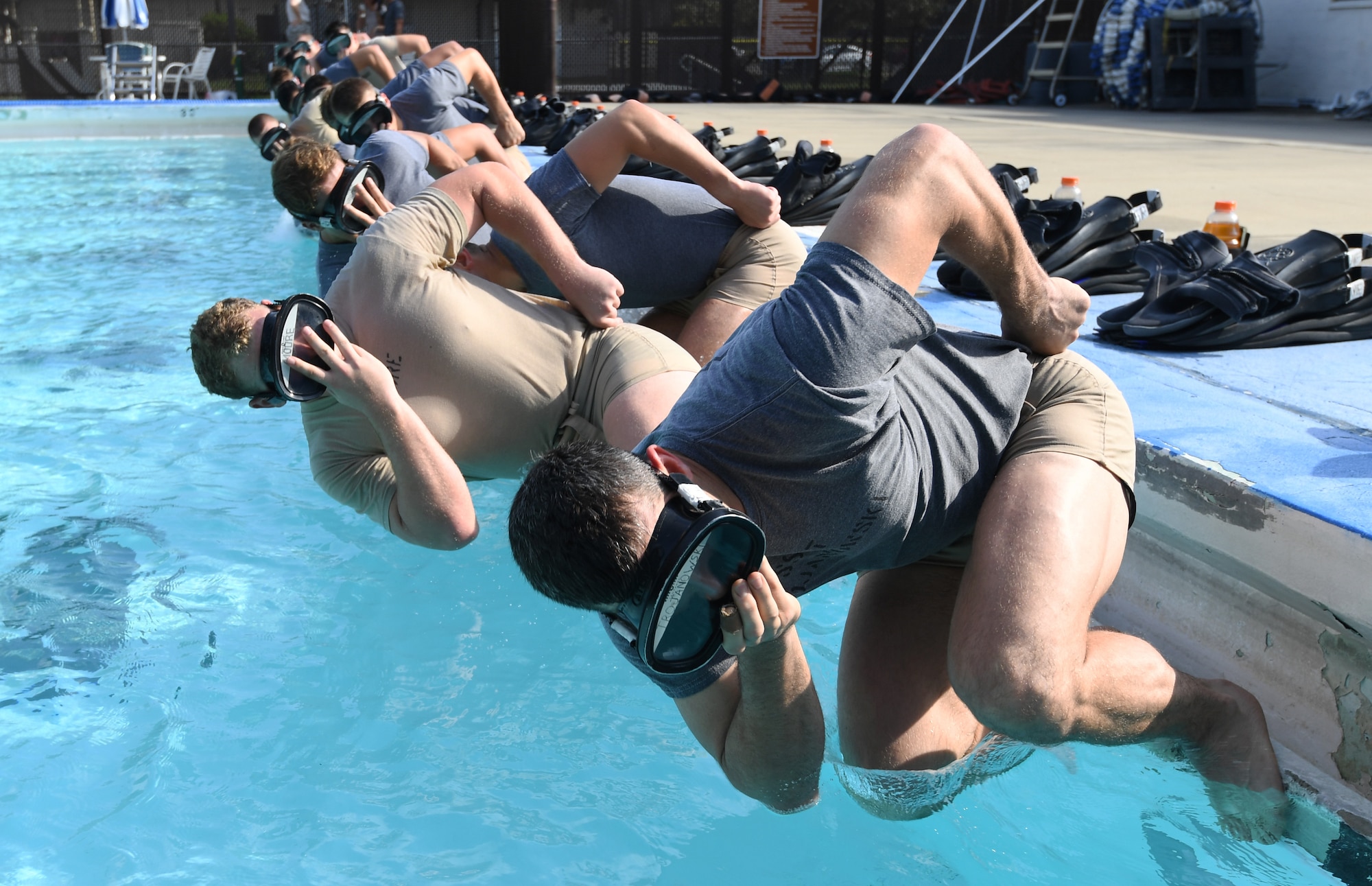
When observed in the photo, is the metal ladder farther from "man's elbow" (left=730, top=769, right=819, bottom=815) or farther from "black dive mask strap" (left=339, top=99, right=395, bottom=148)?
"man's elbow" (left=730, top=769, right=819, bottom=815)

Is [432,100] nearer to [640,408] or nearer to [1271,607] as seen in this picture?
[640,408]

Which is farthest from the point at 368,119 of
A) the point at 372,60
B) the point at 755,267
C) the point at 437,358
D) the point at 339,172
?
the point at 372,60

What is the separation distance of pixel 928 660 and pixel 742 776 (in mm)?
579

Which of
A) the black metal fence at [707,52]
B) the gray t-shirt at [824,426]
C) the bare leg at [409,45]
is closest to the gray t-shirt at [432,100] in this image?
the bare leg at [409,45]

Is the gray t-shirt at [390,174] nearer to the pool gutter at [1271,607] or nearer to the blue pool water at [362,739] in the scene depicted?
the blue pool water at [362,739]

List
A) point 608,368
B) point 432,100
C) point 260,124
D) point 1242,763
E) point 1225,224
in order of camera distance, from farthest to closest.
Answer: point 260,124 → point 432,100 → point 1225,224 → point 608,368 → point 1242,763

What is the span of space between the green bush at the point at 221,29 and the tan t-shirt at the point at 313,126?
20.0m

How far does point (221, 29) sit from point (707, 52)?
1293 centimetres

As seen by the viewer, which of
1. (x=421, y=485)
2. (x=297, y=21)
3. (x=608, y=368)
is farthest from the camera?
(x=297, y=21)

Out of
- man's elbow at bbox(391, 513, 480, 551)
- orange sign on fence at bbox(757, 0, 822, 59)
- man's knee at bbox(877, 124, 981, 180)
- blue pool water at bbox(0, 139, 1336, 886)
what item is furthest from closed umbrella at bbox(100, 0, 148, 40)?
man's knee at bbox(877, 124, 981, 180)

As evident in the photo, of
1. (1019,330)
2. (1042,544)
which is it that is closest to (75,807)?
(1042,544)

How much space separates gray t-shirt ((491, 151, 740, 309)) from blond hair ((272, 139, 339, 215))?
1.97 ft

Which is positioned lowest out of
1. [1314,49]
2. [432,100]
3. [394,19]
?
[432,100]

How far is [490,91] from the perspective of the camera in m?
6.89
